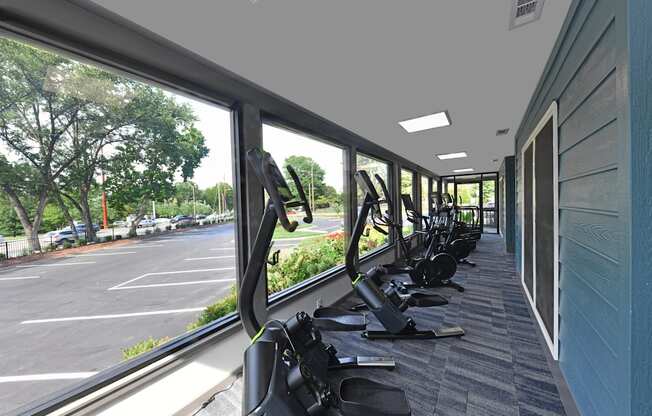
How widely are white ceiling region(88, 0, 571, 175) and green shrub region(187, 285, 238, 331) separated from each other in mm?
1967

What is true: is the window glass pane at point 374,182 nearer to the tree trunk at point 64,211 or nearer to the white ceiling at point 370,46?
the white ceiling at point 370,46

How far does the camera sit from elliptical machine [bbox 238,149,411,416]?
1198 mm

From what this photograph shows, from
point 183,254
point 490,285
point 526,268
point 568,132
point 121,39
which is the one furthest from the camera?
point 490,285

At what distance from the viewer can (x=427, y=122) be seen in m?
3.31

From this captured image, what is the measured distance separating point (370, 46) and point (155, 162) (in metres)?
1.73

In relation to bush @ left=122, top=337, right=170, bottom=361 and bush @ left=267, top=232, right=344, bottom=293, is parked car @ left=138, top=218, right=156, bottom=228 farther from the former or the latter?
bush @ left=267, top=232, right=344, bottom=293

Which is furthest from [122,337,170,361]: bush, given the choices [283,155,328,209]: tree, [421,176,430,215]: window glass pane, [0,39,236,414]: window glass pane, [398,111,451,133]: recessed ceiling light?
[421,176,430,215]: window glass pane

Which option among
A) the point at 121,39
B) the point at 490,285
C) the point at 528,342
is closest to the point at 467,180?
the point at 490,285

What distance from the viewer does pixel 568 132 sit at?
1585 millimetres

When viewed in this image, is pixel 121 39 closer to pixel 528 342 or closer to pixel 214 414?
pixel 214 414

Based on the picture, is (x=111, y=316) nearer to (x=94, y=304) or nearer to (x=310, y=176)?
(x=94, y=304)

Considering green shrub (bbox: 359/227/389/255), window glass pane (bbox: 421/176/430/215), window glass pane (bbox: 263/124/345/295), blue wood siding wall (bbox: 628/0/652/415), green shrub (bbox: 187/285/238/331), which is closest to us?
blue wood siding wall (bbox: 628/0/652/415)

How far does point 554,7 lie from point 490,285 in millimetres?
3761

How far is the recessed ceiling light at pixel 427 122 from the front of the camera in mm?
3080
